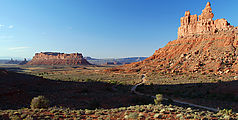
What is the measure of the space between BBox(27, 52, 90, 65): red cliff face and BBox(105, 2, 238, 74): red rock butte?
123 metres

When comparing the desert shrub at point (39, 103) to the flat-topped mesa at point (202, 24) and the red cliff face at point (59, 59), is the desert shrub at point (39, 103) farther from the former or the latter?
the red cliff face at point (59, 59)

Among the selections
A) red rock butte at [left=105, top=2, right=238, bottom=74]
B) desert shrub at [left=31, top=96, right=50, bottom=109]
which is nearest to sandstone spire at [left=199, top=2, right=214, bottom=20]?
red rock butte at [left=105, top=2, right=238, bottom=74]

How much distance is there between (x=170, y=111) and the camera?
9828 mm

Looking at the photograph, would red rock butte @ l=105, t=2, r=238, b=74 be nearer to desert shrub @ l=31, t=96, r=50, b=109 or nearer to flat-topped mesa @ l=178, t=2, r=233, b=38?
flat-topped mesa @ l=178, t=2, r=233, b=38

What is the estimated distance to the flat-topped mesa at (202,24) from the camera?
217 ft

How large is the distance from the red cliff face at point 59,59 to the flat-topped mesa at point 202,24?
431ft

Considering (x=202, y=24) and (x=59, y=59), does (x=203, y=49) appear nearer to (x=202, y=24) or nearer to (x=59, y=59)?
(x=202, y=24)

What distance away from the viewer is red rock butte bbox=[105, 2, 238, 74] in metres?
48.3

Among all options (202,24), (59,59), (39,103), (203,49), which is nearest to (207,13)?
(202,24)

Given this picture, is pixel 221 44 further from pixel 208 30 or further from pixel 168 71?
pixel 168 71

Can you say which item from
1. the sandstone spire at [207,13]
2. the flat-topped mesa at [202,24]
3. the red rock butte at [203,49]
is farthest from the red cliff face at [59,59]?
the sandstone spire at [207,13]

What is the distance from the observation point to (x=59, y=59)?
184m

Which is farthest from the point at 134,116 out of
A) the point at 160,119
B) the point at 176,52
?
the point at 176,52

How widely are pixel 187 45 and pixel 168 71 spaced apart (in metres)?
26.5
